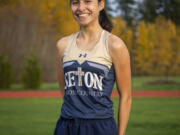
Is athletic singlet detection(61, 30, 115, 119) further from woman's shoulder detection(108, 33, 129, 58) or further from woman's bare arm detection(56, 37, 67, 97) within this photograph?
woman's bare arm detection(56, 37, 67, 97)

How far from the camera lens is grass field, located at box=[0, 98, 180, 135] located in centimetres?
891

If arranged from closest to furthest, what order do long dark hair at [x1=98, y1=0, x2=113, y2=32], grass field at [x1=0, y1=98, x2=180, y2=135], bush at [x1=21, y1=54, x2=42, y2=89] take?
1. long dark hair at [x1=98, y1=0, x2=113, y2=32]
2. grass field at [x1=0, y1=98, x2=180, y2=135]
3. bush at [x1=21, y1=54, x2=42, y2=89]

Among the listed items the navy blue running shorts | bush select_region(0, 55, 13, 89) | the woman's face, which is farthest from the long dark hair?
bush select_region(0, 55, 13, 89)

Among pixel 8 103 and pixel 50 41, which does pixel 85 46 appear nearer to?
pixel 8 103

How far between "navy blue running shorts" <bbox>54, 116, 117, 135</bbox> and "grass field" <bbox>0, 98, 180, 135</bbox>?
19.8 feet

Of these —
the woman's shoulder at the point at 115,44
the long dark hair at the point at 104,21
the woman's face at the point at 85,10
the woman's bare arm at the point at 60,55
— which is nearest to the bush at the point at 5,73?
the woman's bare arm at the point at 60,55

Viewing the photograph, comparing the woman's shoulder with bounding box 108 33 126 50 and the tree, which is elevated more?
the tree

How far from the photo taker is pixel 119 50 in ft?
8.55

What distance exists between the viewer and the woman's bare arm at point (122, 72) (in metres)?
2.62

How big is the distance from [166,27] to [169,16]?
522 cm

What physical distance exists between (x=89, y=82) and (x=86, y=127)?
11.9 inches

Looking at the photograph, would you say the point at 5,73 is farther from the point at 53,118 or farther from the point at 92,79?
the point at 92,79

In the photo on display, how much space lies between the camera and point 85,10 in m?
2.70

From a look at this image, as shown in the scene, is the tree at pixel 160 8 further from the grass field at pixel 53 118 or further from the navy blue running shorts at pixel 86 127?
the navy blue running shorts at pixel 86 127
